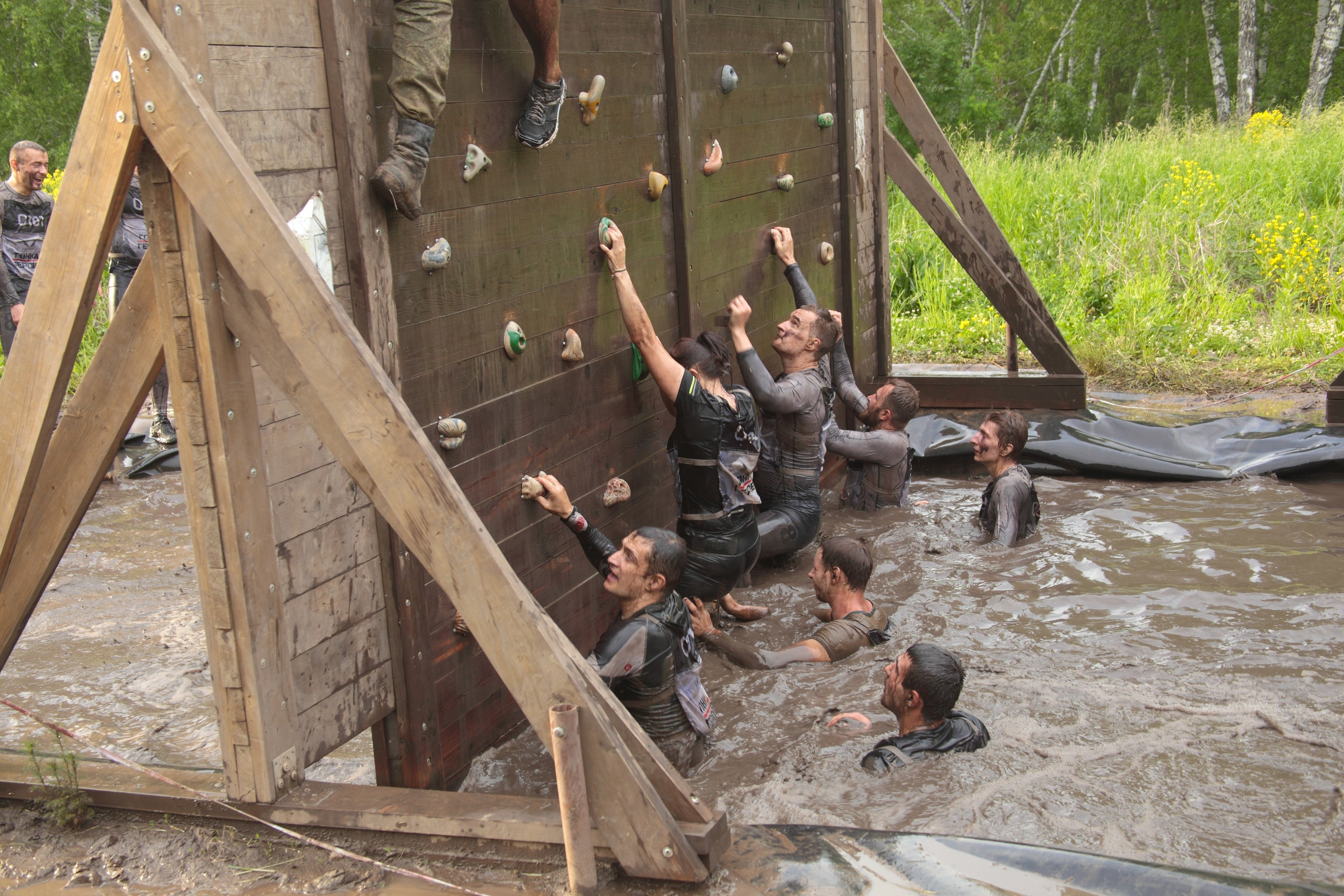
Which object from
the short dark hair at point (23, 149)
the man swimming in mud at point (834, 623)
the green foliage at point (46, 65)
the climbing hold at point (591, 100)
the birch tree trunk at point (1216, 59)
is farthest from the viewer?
the birch tree trunk at point (1216, 59)

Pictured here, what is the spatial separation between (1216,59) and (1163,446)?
790 inches

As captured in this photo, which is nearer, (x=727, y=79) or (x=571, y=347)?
(x=571, y=347)

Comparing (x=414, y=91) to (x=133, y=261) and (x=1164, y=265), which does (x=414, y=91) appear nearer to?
(x=133, y=261)

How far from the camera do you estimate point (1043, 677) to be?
4.53 meters

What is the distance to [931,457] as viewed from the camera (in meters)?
7.66

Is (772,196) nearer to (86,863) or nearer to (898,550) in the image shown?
(898,550)

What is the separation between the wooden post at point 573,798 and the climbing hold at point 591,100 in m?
2.66

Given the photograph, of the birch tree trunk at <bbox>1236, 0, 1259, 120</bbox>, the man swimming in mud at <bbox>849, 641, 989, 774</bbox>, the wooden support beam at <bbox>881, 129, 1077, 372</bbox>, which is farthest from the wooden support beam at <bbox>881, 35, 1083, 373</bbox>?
the birch tree trunk at <bbox>1236, 0, 1259, 120</bbox>

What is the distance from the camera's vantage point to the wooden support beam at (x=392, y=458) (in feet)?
8.78

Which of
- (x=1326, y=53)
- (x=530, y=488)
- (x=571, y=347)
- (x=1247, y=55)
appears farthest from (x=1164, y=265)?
(x=1247, y=55)

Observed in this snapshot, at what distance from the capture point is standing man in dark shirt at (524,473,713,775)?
148 inches

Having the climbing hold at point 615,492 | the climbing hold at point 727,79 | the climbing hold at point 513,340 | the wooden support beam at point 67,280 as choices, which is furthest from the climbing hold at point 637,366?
the wooden support beam at point 67,280

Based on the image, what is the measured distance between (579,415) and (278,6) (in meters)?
2.06

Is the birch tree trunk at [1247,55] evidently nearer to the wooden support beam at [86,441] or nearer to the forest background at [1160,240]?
the forest background at [1160,240]
